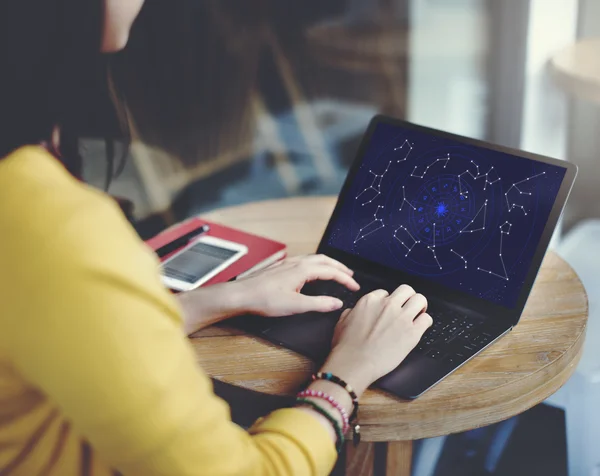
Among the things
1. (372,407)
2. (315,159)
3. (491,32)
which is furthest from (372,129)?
(315,159)

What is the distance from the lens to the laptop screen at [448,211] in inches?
39.3

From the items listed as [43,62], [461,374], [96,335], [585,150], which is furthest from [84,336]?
[585,150]

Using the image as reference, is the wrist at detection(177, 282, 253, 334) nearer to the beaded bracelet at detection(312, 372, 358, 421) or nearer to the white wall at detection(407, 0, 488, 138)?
the beaded bracelet at detection(312, 372, 358, 421)

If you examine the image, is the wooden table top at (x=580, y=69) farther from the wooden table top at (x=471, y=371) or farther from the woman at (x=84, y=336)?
the woman at (x=84, y=336)

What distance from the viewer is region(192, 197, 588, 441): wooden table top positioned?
849 mm

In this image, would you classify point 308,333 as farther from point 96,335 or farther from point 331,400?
point 96,335

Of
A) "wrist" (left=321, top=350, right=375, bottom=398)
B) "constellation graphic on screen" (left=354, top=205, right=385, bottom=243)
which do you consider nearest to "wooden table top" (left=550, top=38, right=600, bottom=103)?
"constellation graphic on screen" (left=354, top=205, right=385, bottom=243)

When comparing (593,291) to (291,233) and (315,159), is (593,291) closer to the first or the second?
(291,233)

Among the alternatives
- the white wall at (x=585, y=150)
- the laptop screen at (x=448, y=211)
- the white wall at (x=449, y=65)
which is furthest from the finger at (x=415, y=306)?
the white wall at (x=449, y=65)

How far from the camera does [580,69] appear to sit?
1644 millimetres

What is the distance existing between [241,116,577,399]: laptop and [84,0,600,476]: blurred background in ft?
2.05

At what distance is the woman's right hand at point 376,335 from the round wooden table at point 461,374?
0.15 ft

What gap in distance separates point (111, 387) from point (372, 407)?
0.38 meters

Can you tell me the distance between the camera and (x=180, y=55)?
2.05m
